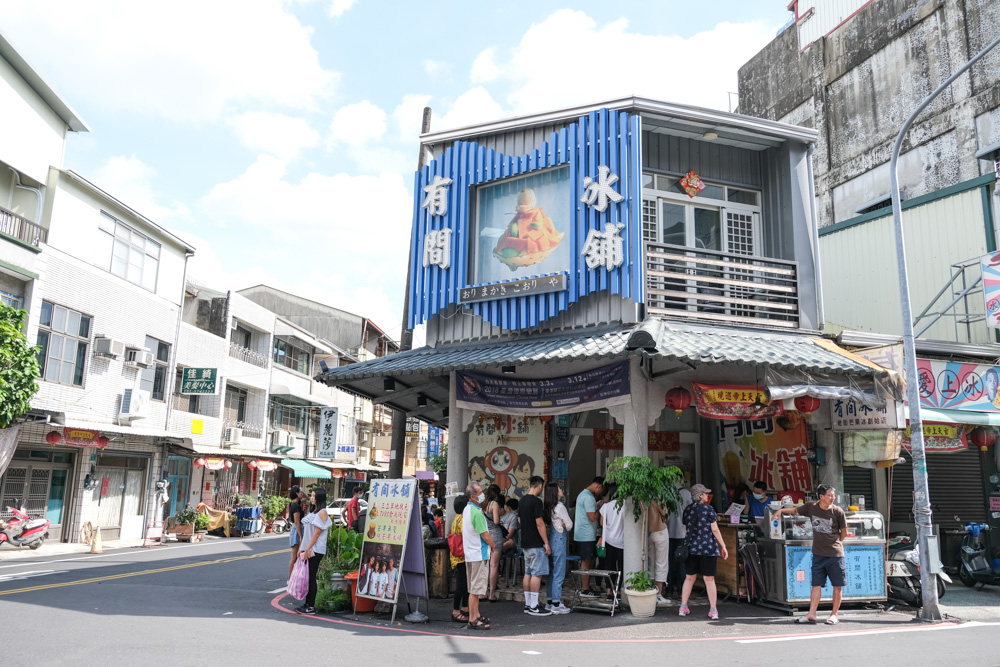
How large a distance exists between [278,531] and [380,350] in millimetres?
21617

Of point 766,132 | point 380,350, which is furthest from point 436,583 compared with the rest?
point 380,350

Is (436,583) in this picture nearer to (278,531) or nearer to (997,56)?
(997,56)

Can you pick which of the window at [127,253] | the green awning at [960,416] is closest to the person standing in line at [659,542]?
the green awning at [960,416]

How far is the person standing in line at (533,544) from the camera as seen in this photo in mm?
10359

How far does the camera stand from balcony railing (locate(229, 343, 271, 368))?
33.5 metres

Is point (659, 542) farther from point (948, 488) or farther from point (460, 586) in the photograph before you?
point (948, 488)

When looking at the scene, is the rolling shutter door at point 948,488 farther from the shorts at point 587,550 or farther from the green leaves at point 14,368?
the green leaves at point 14,368

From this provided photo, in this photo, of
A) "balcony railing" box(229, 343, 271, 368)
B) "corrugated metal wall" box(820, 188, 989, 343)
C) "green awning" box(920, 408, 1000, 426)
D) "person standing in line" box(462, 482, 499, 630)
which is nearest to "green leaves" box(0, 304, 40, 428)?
"person standing in line" box(462, 482, 499, 630)

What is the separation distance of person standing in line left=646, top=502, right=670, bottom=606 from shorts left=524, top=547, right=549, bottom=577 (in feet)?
5.53

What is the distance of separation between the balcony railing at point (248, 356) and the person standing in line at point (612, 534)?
83.6ft

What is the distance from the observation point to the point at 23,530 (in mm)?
20047

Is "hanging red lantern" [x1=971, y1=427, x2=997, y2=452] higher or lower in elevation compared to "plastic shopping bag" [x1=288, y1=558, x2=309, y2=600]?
higher

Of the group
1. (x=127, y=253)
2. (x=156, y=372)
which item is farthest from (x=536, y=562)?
(x=156, y=372)

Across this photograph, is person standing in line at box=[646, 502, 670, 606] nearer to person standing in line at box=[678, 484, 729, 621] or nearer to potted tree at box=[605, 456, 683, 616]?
potted tree at box=[605, 456, 683, 616]
